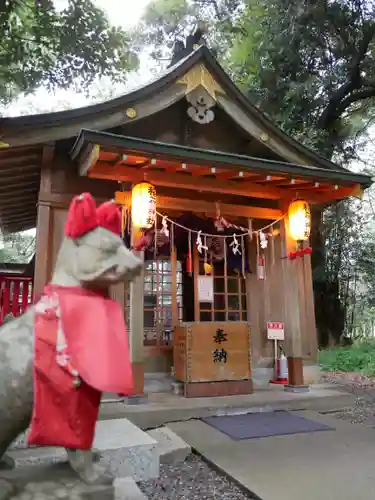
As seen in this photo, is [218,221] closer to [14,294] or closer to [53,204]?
[53,204]

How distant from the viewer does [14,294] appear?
7641 millimetres

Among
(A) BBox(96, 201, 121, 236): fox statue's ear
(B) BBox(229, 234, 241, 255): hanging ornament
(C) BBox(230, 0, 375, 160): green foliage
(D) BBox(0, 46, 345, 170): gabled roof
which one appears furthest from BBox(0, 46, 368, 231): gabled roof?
(C) BBox(230, 0, 375, 160): green foliage

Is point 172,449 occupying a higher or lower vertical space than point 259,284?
lower

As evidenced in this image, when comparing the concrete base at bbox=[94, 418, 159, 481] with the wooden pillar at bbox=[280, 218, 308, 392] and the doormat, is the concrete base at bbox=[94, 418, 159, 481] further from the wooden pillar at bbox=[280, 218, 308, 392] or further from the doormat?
the wooden pillar at bbox=[280, 218, 308, 392]

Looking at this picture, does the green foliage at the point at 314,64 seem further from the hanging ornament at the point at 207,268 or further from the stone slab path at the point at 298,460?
the stone slab path at the point at 298,460

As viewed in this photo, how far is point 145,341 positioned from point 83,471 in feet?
17.2

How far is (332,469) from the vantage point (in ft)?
11.7

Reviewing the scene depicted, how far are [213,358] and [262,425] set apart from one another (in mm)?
1557

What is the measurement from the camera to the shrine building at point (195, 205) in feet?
19.0

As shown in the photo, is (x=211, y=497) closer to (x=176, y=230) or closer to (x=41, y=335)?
(x=41, y=335)

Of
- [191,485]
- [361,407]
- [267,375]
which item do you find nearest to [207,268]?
[267,375]

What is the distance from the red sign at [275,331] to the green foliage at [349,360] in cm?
422

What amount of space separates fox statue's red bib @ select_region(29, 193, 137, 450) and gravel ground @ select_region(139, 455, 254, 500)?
1821 mm

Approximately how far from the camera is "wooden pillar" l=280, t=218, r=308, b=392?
21.9 feet
